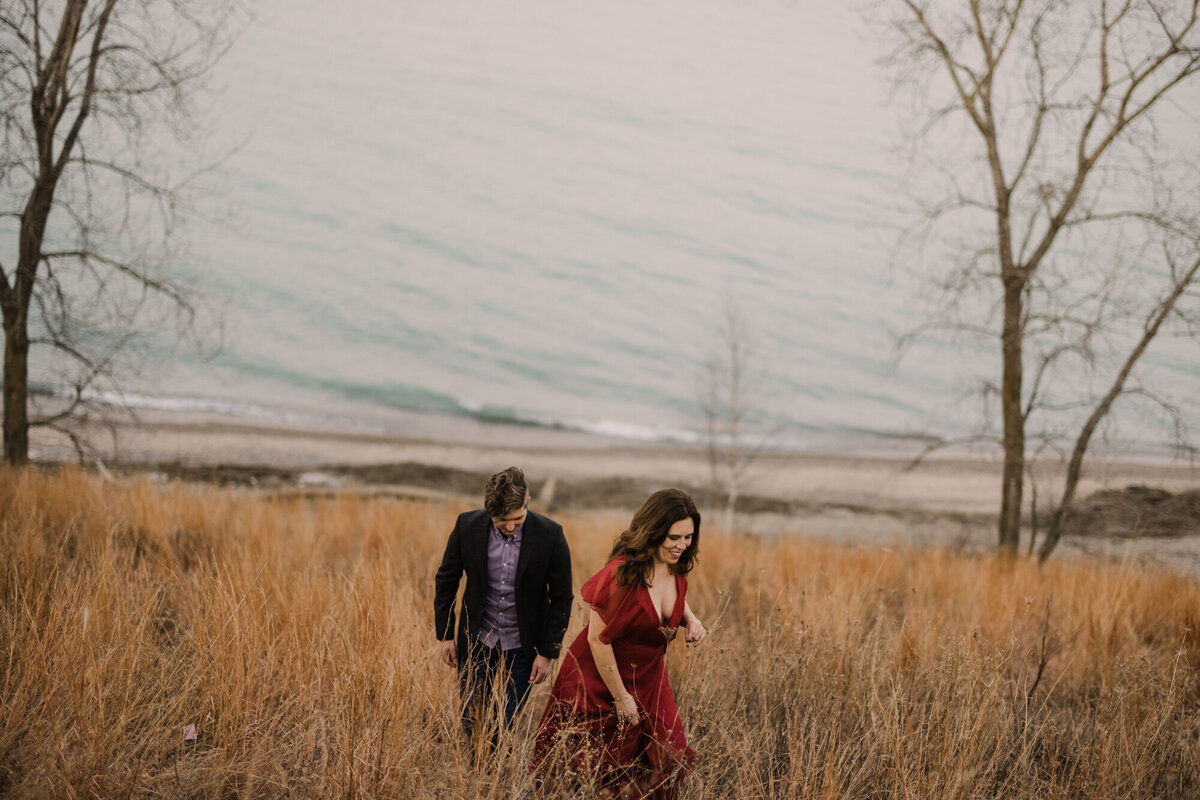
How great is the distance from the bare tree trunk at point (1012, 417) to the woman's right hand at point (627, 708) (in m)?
7.33

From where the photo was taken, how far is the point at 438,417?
78.6 feet

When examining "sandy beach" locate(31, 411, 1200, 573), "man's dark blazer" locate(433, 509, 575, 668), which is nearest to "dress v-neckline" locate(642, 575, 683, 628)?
"man's dark blazer" locate(433, 509, 575, 668)

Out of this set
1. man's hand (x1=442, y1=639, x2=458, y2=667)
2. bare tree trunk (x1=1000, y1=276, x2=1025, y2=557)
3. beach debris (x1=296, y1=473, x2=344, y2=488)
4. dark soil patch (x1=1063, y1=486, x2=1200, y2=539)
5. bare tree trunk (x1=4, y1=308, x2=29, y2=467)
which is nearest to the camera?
man's hand (x1=442, y1=639, x2=458, y2=667)

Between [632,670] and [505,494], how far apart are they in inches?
34.1

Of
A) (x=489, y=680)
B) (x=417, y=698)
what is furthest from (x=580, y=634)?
(x=417, y=698)

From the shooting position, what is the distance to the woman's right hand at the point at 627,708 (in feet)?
10.0

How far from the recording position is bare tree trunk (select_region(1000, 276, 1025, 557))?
9055mm

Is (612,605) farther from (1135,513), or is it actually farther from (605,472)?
(605,472)

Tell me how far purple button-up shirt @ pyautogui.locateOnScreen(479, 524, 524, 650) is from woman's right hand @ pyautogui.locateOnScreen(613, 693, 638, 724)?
24.2 inches

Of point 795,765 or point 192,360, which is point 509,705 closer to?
point 795,765

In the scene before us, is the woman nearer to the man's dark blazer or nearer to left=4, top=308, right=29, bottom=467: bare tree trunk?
the man's dark blazer

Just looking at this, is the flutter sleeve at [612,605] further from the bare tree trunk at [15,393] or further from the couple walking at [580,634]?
the bare tree trunk at [15,393]

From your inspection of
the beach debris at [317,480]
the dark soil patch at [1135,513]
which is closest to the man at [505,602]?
the dark soil patch at [1135,513]

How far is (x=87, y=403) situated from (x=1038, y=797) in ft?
31.8
